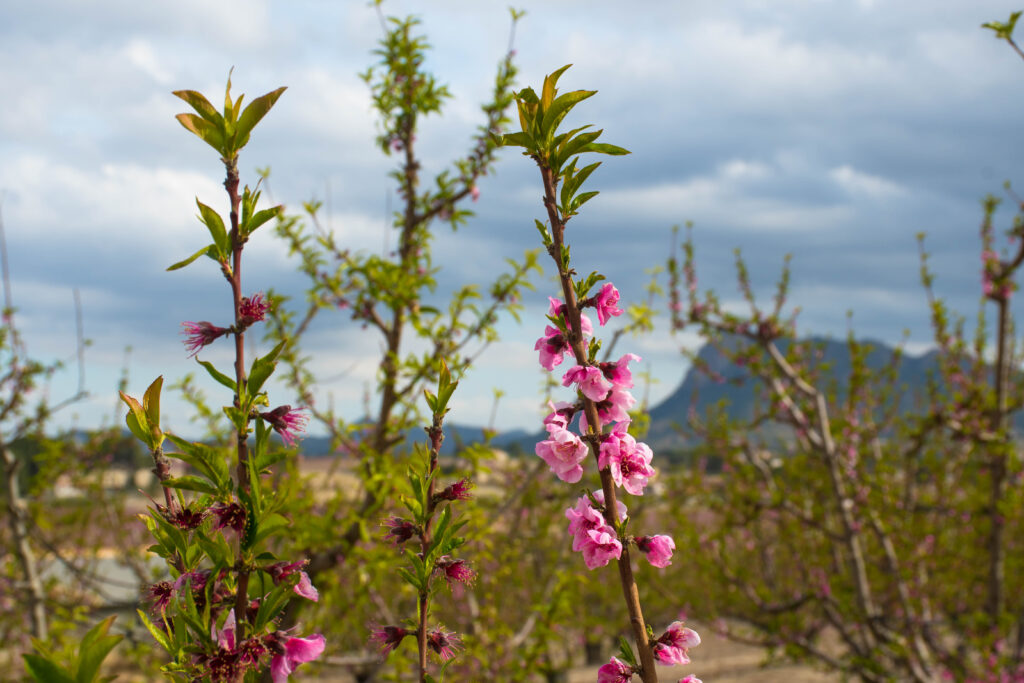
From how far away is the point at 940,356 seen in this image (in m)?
7.61

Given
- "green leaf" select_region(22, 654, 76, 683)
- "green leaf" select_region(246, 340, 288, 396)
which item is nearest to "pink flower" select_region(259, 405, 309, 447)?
"green leaf" select_region(246, 340, 288, 396)

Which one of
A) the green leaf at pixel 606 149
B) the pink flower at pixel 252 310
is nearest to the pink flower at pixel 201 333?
the pink flower at pixel 252 310

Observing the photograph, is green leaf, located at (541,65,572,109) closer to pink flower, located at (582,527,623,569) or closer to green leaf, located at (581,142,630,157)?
green leaf, located at (581,142,630,157)

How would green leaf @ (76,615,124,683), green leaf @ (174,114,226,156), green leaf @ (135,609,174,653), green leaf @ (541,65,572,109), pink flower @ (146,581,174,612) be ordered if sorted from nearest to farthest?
green leaf @ (76,615,124,683)
green leaf @ (135,609,174,653)
pink flower @ (146,581,174,612)
green leaf @ (174,114,226,156)
green leaf @ (541,65,572,109)

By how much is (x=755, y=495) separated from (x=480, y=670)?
139 inches

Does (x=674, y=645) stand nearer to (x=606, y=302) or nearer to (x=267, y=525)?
(x=606, y=302)

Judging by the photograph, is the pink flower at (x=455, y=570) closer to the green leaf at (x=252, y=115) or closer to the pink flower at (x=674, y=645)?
the pink flower at (x=674, y=645)

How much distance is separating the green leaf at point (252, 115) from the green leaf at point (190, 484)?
588mm

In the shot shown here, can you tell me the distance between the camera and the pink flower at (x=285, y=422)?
46.9 inches

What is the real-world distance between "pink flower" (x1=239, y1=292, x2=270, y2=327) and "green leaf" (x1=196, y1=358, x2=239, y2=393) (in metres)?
0.12

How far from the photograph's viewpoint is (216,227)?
48.1 inches

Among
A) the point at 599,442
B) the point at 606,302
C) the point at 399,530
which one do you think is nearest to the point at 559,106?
the point at 606,302

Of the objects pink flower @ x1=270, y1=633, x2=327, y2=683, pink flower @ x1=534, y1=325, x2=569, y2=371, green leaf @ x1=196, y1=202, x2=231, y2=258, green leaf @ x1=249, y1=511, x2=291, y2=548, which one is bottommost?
pink flower @ x1=270, y1=633, x2=327, y2=683

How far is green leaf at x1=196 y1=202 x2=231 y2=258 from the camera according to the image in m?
Result: 1.20
